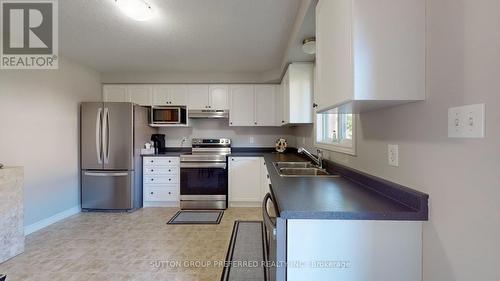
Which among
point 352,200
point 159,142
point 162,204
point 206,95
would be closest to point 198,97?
point 206,95

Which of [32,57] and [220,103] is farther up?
[32,57]

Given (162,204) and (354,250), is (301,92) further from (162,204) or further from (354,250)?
(162,204)

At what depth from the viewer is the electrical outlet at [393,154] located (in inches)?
46.8

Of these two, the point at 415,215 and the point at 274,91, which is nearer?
the point at 415,215

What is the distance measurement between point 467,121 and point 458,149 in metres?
0.10

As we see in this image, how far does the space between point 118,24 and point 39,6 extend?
600 mm

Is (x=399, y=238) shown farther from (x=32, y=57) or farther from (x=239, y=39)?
(x=32, y=57)

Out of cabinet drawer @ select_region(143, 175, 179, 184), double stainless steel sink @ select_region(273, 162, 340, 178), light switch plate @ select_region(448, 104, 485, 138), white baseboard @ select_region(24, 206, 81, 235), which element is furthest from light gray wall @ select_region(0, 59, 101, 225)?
light switch plate @ select_region(448, 104, 485, 138)

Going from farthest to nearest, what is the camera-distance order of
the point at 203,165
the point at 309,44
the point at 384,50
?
the point at 203,165 < the point at 309,44 < the point at 384,50

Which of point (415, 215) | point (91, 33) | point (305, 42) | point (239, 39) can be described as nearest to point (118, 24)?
point (91, 33)

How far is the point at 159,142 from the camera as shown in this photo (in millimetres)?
4176

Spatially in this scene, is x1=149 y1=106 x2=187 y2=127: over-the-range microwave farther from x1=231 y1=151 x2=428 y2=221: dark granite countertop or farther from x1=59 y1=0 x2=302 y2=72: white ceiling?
x1=231 y1=151 x2=428 y2=221: dark granite countertop

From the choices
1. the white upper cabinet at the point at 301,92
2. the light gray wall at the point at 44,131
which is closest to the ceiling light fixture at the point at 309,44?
the white upper cabinet at the point at 301,92

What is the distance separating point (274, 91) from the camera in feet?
13.6
